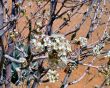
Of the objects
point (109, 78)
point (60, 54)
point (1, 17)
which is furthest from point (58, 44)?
point (1, 17)

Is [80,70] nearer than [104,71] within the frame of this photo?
No

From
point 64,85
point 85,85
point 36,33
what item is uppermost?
point 36,33

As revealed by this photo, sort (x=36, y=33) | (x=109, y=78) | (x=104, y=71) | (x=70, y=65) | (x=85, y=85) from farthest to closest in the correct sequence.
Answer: (x=85, y=85)
(x=70, y=65)
(x=109, y=78)
(x=104, y=71)
(x=36, y=33)

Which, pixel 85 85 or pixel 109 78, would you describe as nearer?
pixel 109 78

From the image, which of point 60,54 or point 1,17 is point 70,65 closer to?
point 1,17

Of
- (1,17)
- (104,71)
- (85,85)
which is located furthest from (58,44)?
(85,85)

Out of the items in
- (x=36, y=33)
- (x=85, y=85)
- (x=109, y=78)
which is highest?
(x=36, y=33)

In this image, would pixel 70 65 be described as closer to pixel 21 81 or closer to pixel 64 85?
pixel 64 85

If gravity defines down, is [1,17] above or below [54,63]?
above

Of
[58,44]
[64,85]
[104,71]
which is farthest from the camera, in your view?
[64,85]
